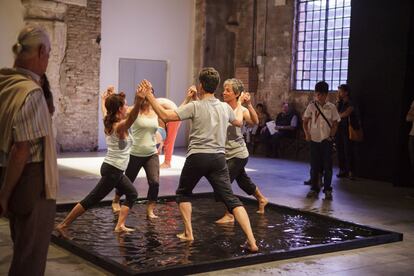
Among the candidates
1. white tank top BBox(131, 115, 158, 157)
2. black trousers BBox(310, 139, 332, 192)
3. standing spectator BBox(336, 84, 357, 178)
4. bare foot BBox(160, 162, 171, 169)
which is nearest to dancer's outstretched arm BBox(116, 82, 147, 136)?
white tank top BBox(131, 115, 158, 157)

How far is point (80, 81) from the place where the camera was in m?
15.8

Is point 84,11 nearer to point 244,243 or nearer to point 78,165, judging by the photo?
point 78,165

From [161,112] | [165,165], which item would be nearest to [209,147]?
[161,112]

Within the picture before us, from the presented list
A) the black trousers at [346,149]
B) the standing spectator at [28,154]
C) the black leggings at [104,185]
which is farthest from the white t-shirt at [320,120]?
the standing spectator at [28,154]

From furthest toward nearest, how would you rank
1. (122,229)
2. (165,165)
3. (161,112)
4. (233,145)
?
(165,165), (233,145), (122,229), (161,112)

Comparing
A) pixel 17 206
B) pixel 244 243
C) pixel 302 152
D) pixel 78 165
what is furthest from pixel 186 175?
pixel 302 152

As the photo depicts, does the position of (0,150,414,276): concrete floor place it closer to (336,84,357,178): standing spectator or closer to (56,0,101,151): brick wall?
(336,84,357,178): standing spectator

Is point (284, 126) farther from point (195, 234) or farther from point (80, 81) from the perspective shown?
point (195, 234)

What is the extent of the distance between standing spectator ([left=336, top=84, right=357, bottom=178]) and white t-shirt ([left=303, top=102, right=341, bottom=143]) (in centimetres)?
276

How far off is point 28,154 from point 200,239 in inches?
138

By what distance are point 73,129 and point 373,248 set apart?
34.8ft

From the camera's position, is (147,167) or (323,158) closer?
(147,167)

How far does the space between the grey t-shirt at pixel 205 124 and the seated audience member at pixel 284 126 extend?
32.9 feet

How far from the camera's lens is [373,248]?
6.73m
